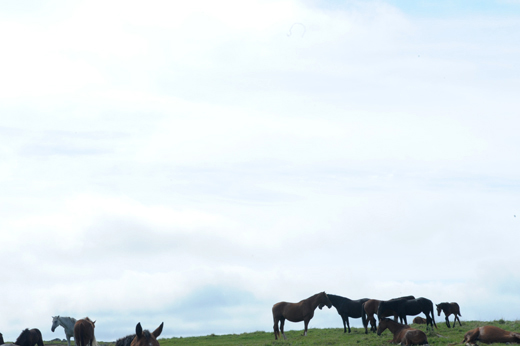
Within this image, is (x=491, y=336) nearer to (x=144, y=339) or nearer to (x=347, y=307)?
(x=347, y=307)

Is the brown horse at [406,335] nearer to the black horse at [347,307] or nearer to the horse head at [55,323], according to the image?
the black horse at [347,307]

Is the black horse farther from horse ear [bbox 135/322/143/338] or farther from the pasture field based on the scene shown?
horse ear [bbox 135/322/143/338]

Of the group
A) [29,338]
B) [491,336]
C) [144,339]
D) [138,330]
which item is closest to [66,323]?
[29,338]

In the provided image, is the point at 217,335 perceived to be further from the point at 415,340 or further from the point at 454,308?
the point at 415,340

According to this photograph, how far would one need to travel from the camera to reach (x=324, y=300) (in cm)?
2844

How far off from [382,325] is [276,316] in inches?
293

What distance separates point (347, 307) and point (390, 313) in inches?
121

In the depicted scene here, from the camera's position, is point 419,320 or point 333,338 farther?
point 419,320

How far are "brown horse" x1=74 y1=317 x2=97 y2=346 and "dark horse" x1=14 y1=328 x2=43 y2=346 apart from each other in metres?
2.20

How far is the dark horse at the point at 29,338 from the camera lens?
990 inches

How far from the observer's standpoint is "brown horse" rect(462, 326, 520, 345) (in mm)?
19156

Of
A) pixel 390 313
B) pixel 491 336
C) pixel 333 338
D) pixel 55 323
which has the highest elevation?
pixel 55 323

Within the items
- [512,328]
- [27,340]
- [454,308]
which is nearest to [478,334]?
[512,328]

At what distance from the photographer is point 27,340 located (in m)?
25.3
